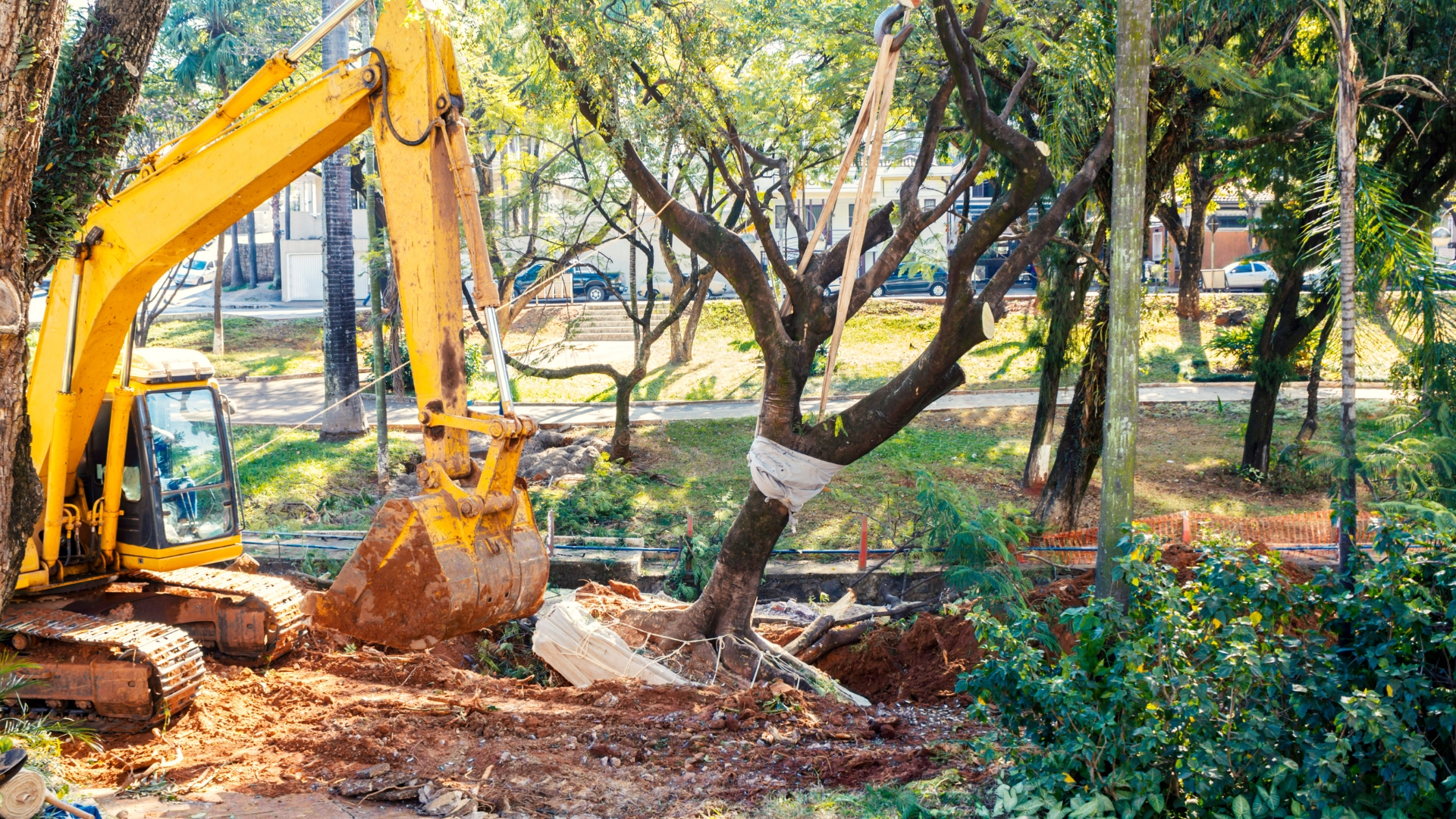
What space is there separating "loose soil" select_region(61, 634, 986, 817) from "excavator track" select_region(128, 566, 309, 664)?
17cm

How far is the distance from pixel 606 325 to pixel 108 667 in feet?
71.0

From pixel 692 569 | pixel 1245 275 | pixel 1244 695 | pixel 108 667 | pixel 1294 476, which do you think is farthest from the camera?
pixel 1245 275

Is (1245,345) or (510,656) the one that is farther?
(1245,345)

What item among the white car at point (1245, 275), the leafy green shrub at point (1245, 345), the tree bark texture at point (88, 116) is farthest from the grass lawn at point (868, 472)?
the white car at point (1245, 275)

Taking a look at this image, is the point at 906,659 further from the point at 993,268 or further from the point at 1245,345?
the point at 993,268

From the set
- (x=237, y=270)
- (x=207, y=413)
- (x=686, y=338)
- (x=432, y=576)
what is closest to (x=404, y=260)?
(x=432, y=576)

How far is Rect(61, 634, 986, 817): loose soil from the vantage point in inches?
271

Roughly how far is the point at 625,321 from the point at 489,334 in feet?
73.8

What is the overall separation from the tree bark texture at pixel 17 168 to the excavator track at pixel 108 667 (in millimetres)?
2888

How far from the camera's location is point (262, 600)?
9.12 metres

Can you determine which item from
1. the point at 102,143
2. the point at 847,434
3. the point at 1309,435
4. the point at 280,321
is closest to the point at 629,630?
the point at 847,434

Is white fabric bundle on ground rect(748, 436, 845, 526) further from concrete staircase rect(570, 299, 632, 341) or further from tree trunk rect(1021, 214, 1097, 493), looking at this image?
concrete staircase rect(570, 299, 632, 341)

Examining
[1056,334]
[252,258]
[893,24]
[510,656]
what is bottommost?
[510,656]

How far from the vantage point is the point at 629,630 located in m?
9.70
